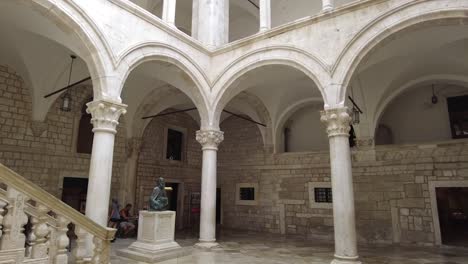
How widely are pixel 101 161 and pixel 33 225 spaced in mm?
1922

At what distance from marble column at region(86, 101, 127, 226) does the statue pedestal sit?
0.96 m

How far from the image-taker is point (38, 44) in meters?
6.93

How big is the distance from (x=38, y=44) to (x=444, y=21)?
321 inches

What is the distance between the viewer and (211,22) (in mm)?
8250

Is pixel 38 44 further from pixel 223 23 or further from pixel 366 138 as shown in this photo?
pixel 366 138

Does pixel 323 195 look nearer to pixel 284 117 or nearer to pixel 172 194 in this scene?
pixel 284 117

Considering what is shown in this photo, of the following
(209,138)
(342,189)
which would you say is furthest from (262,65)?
(342,189)

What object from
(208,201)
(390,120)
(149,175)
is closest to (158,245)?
(208,201)

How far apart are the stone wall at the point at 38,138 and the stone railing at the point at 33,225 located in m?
4.80

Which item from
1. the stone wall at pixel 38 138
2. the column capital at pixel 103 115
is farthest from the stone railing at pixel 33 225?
the stone wall at pixel 38 138

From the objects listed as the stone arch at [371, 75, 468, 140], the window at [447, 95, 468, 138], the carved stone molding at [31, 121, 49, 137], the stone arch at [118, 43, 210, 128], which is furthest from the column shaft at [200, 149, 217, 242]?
the window at [447, 95, 468, 138]

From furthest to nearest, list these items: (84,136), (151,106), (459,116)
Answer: (151,106), (84,136), (459,116)

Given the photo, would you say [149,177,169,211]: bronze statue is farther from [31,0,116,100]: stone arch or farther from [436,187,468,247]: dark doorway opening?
[436,187,468,247]: dark doorway opening

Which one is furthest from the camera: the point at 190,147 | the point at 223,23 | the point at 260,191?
the point at 190,147
